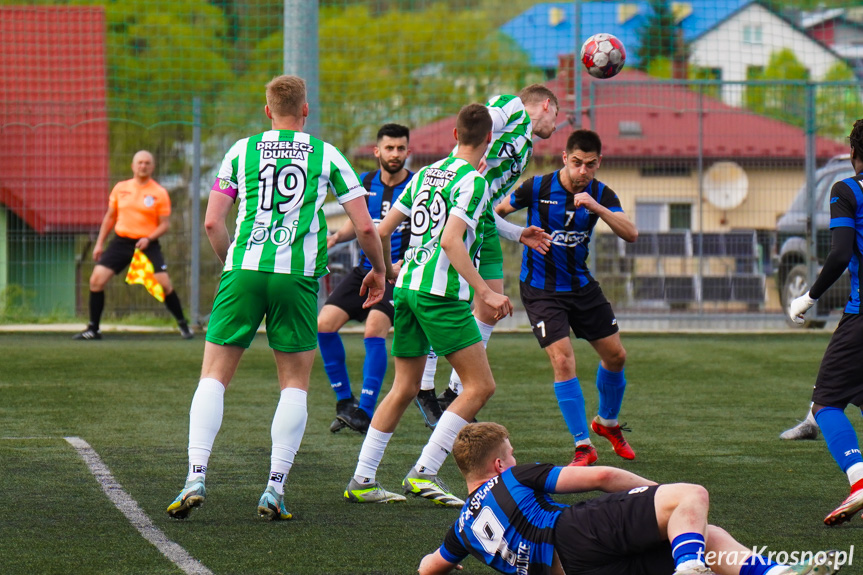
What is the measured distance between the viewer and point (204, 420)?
4.97m

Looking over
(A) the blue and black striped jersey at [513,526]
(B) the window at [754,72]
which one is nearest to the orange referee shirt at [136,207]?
(A) the blue and black striped jersey at [513,526]

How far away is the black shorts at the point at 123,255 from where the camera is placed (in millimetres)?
12727

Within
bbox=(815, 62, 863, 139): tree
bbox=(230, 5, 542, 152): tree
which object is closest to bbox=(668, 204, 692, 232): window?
bbox=(815, 62, 863, 139): tree

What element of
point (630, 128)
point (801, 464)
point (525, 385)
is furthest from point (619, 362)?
point (630, 128)

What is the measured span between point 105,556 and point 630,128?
1434 cm

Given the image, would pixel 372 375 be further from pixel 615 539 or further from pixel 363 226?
pixel 615 539

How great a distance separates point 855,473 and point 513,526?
196cm

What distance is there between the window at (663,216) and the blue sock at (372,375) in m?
8.01

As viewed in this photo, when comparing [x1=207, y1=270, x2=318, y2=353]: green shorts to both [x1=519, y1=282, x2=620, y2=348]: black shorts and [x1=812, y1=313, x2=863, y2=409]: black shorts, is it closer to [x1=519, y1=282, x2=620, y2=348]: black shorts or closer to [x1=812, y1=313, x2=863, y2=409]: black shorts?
[x1=519, y1=282, x2=620, y2=348]: black shorts

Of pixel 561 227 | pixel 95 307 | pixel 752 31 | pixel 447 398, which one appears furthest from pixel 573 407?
pixel 752 31

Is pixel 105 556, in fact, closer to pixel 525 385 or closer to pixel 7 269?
pixel 525 385

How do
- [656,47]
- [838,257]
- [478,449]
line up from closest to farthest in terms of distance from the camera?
[478,449] < [838,257] < [656,47]

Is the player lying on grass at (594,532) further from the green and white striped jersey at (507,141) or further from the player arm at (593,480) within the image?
the green and white striped jersey at (507,141)

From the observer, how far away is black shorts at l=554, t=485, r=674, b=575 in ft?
11.8
